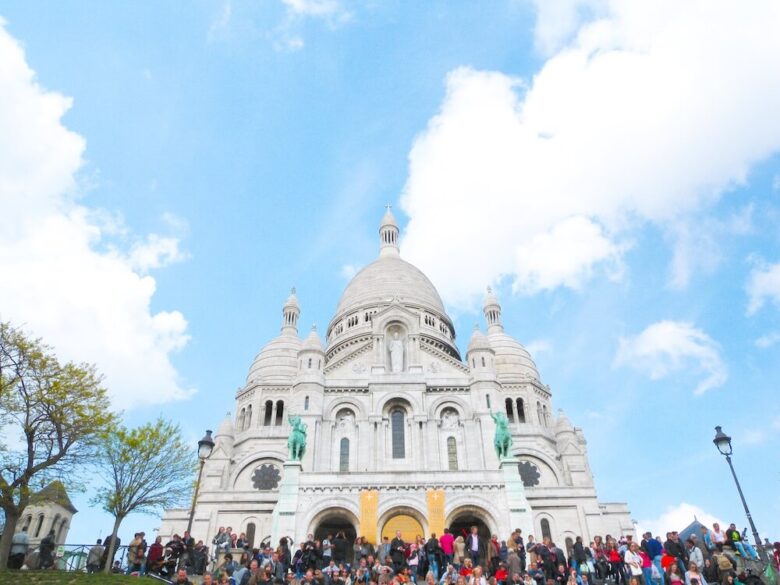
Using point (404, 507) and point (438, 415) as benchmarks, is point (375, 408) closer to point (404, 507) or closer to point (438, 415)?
point (438, 415)

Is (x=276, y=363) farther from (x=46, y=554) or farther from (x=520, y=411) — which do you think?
(x=46, y=554)

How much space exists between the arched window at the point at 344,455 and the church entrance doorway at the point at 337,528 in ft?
10.5

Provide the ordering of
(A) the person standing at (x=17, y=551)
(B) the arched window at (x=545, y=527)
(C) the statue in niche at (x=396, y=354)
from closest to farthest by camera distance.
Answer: (A) the person standing at (x=17, y=551) → (B) the arched window at (x=545, y=527) → (C) the statue in niche at (x=396, y=354)

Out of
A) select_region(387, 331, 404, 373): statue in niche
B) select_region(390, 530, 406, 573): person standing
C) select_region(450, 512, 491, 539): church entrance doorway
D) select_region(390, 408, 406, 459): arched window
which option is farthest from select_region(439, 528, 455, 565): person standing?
select_region(387, 331, 404, 373): statue in niche

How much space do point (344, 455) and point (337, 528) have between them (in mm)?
4157

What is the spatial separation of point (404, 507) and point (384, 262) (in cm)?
3078

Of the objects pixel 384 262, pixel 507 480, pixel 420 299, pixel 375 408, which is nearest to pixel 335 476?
pixel 375 408

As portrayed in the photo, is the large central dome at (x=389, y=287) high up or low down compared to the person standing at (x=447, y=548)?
up

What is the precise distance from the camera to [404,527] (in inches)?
1153

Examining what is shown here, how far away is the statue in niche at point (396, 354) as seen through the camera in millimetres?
38125

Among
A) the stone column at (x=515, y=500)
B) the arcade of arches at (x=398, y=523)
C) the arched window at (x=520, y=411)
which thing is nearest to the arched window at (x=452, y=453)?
the arcade of arches at (x=398, y=523)

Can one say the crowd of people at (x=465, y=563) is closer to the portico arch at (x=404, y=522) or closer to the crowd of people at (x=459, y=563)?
the crowd of people at (x=459, y=563)

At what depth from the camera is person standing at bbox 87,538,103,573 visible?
18828mm

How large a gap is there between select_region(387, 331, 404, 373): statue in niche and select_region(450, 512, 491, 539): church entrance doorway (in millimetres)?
9948
